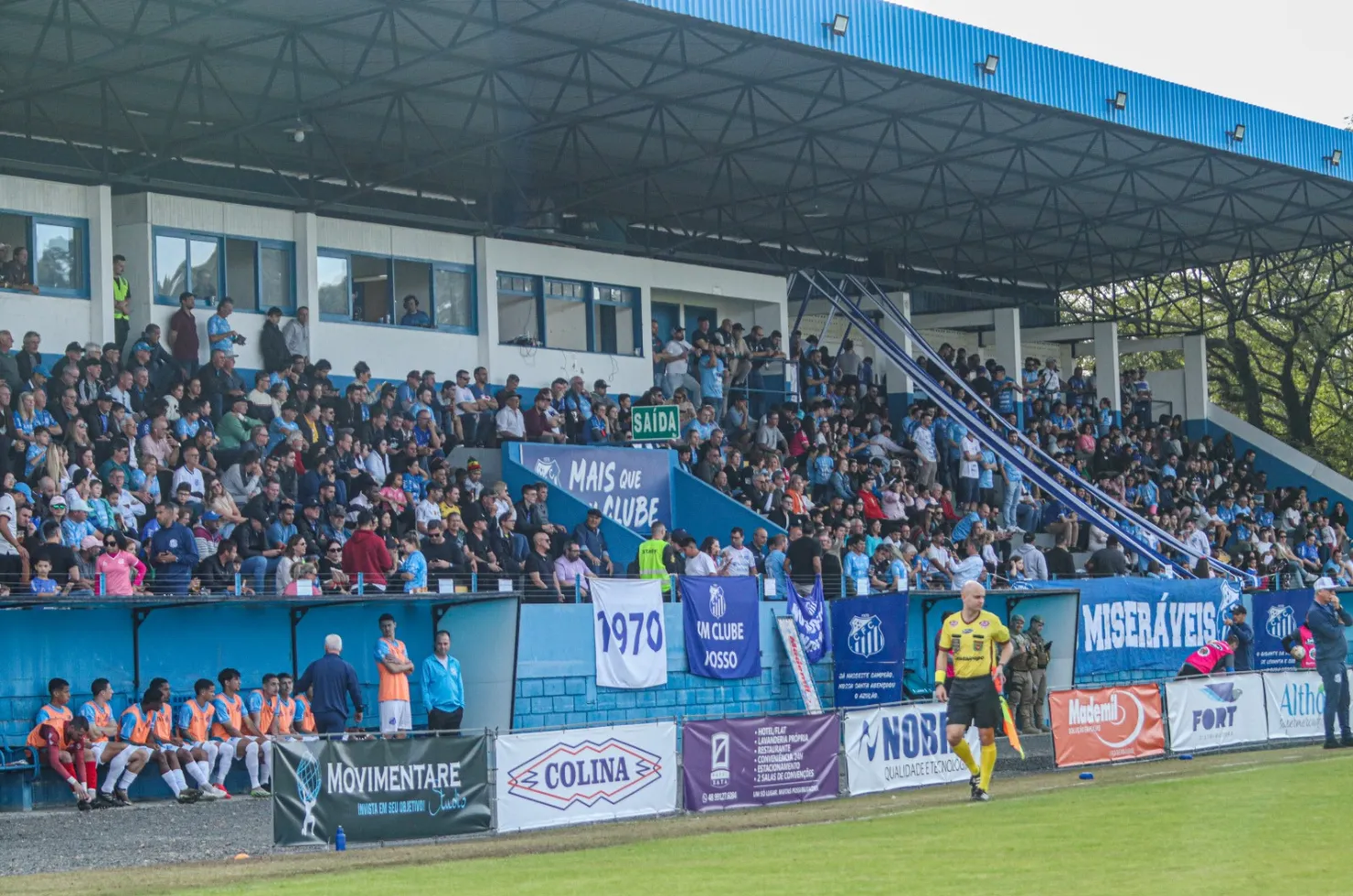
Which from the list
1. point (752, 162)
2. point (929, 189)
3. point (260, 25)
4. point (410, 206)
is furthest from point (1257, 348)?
point (260, 25)

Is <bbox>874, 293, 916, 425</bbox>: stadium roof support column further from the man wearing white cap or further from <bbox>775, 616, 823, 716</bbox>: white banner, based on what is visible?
the man wearing white cap

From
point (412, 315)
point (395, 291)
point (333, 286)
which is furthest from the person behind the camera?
point (395, 291)

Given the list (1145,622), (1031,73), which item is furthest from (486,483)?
(1031,73)

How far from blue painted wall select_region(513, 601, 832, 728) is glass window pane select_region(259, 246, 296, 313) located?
962 centimetres

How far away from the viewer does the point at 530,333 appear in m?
35.9

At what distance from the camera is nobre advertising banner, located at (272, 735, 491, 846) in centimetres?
1549

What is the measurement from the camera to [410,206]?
36188mm

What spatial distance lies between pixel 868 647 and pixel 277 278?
11865 millimetres

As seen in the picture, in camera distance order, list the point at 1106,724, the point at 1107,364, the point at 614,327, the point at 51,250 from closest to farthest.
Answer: the point at 1106,724
the point at 51,250
the point at 614,327
the point at 1107,364

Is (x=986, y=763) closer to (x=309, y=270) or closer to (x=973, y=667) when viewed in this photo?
(x=973, y=667)

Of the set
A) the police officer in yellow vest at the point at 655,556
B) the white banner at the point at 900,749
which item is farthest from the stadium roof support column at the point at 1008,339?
the white banner at the point at 900,749

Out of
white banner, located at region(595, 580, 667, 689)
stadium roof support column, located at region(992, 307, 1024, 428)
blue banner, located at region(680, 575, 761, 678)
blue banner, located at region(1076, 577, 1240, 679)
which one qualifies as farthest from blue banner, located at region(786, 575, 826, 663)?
stadium roof support column, located at region(992, 307, 1024, 428)

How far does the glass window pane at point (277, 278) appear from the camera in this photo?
102 ft

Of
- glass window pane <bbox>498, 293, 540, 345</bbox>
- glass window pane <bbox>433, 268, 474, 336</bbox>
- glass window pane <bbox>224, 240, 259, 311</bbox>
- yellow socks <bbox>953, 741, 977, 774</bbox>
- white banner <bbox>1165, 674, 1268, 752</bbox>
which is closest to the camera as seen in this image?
yellow socks <bbox>953, 741, 977, 774</bbox>
